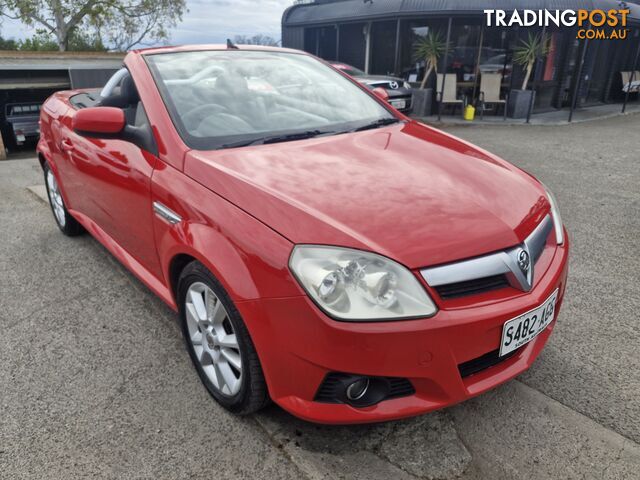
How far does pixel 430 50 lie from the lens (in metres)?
12.9

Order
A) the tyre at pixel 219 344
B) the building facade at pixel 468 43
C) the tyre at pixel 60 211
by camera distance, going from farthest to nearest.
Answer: the building facade at pixel 468 43, the tyre at pixel 60 211, the tyre at pixel 219 344

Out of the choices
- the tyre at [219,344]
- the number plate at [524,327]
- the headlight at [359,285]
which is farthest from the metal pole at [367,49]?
the headlight at [359,285]

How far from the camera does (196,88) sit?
2566 mm

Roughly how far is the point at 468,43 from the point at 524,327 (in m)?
13.0

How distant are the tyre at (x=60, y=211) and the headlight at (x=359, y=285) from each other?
3.11 meters

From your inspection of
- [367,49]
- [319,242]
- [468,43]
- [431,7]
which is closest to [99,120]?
[319,242]

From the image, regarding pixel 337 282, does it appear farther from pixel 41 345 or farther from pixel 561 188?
pixel 561 188

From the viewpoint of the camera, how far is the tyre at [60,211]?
408 cm

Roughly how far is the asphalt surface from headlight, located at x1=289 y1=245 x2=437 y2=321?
A: 0.68 metres

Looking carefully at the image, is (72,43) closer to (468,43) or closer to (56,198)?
(468,43)

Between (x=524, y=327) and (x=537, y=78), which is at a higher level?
(x=524, y=327)

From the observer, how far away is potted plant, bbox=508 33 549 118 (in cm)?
1244

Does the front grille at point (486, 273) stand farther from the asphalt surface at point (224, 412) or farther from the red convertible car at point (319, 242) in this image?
the asphalt surface at point (224, 412)

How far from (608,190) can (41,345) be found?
578cm
